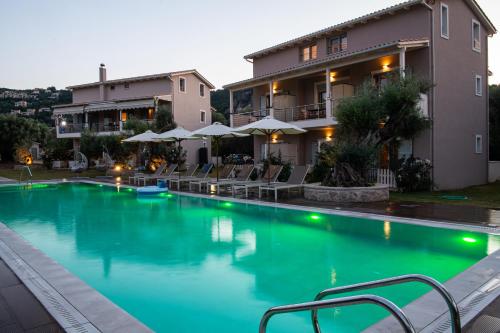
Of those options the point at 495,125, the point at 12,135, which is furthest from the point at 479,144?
the point at 12,135

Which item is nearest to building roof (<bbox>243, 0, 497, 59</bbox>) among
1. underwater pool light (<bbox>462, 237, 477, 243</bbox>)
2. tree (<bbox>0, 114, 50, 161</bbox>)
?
underwater pool light (<bbox>462, 237, 477, 243</bbox>)

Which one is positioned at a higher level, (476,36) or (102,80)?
(102,80)

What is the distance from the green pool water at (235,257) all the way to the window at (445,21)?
41.9 feet

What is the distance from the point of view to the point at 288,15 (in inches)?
1086

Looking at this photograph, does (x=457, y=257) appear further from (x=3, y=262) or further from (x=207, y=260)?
(x=3, y=262)

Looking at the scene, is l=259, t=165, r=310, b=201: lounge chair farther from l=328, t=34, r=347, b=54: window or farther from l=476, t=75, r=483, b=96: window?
l=476, t=75, r=483, b=96: window

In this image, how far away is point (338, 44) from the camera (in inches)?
865

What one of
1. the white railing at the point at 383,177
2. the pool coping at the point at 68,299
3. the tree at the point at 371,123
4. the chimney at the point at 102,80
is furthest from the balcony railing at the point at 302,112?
the chimney at the point at 102,80

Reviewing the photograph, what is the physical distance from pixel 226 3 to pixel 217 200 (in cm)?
1789

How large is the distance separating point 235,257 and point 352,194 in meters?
7.03

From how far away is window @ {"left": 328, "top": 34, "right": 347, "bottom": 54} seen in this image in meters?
21.6

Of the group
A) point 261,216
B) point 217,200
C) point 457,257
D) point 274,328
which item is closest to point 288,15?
point 217,200

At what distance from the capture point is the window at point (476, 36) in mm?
20880

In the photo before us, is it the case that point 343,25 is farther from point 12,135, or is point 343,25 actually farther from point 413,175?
point 12,135
